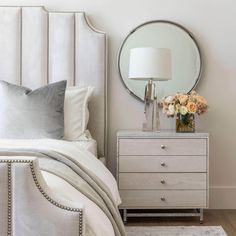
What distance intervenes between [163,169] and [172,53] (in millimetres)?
971

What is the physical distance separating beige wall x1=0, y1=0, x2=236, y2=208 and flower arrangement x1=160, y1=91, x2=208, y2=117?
317 millimetres

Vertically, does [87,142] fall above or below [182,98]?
below

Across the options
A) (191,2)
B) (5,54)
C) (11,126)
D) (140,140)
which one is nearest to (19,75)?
(5,54)

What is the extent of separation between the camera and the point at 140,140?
305 cm

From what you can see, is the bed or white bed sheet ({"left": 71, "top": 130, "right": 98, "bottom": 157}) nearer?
the bed

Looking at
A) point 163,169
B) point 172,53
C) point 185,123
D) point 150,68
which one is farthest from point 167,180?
point 172,53

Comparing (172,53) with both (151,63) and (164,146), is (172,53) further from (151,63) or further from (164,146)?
(164,146)

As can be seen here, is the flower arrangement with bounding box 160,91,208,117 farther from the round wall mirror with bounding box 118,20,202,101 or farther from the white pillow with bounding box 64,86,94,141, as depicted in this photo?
the white pillow with bounding box 64,86,94,141

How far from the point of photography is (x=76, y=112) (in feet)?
10.3

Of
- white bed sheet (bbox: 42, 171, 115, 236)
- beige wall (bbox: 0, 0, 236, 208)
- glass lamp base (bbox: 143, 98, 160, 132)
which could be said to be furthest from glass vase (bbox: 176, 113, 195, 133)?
white bed sheet (bbox: 42, 171, 115, 236)

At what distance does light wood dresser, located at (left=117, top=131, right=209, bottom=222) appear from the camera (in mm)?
3051

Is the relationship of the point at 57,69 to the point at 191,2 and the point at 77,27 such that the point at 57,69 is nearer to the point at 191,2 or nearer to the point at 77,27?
the point at 77,27

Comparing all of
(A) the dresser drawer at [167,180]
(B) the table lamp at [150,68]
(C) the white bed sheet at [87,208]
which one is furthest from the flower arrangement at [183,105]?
(C) the white bed sheet at [87,208]

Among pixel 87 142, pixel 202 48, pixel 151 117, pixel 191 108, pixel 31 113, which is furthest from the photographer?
pixel 202 48
